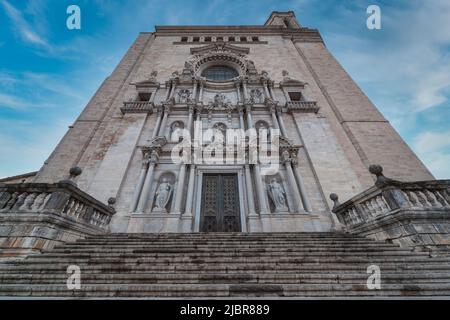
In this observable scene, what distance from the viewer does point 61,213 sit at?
4.94m

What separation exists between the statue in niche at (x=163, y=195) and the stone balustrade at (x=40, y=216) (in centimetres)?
270

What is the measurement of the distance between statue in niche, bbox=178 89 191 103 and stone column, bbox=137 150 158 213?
4.68 metres

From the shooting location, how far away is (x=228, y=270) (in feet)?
11.1

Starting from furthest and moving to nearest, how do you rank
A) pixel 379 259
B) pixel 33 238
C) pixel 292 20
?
pixel 292 20
pixel 33 238
pixel 379 259

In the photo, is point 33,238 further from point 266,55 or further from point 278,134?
point 266,55

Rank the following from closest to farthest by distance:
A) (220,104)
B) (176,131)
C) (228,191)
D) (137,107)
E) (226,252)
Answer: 1. (226,252)
2. (228,191)
3. (176,131)
4. (137,107)
5. (220,104)

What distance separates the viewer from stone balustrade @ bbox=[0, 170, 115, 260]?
432 centimetres

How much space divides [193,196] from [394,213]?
684 centimetres

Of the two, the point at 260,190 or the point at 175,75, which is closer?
the point at 260,190

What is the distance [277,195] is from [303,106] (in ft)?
21.5

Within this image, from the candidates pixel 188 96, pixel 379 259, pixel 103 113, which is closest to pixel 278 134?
pixel 188 96

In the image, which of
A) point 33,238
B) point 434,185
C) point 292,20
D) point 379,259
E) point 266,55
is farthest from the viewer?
point 292,20

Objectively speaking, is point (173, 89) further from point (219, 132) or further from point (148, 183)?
point (148, 183)

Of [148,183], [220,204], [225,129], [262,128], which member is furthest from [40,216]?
[262,128]
